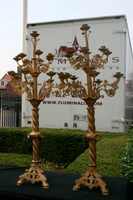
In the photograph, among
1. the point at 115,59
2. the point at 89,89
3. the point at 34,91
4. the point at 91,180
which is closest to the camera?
the point at 91,180

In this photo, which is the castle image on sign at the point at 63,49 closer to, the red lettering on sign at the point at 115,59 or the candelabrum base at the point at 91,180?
the red lettering on sign at the point at 115,59

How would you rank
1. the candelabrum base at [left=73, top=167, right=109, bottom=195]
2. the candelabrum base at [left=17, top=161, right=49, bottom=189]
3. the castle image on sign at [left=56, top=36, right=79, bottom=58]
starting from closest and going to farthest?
1. the candelabrum base at [left=73, top=167, right=109, bottom=195]
2. the candelabrum base at [left=17, top=161, right=49, bottom=189]
3. the castle image on sign at [left=56, top=36, right=79, bottom=58]

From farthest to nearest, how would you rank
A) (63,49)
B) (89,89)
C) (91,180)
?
(63,49) < (89,89) < (91,180)

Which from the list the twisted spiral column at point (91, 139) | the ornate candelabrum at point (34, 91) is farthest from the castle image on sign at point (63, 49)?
the twisted spiral column at point (91, 139)

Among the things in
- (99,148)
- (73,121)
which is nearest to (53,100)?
(73,121)

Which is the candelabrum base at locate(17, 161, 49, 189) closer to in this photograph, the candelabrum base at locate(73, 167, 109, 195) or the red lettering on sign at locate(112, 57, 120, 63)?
the candelabrum base at locate(73, 167, 109, 195)

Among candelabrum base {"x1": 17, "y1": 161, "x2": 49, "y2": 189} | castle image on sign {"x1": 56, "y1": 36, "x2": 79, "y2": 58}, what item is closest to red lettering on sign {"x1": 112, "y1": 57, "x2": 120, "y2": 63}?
castle image on sign {"x1": 56, "y1": 36, "x2": 79, "y2": 58}

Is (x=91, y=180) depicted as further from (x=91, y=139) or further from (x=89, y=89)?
(x=89, y=89)

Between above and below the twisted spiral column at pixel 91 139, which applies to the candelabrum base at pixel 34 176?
below

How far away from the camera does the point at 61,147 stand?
21.1ft

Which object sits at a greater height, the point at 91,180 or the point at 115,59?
the point at 115,59

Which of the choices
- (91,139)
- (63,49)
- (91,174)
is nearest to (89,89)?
(91,139)

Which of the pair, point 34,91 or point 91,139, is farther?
point 34,91

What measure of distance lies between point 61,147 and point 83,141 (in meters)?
0.65
